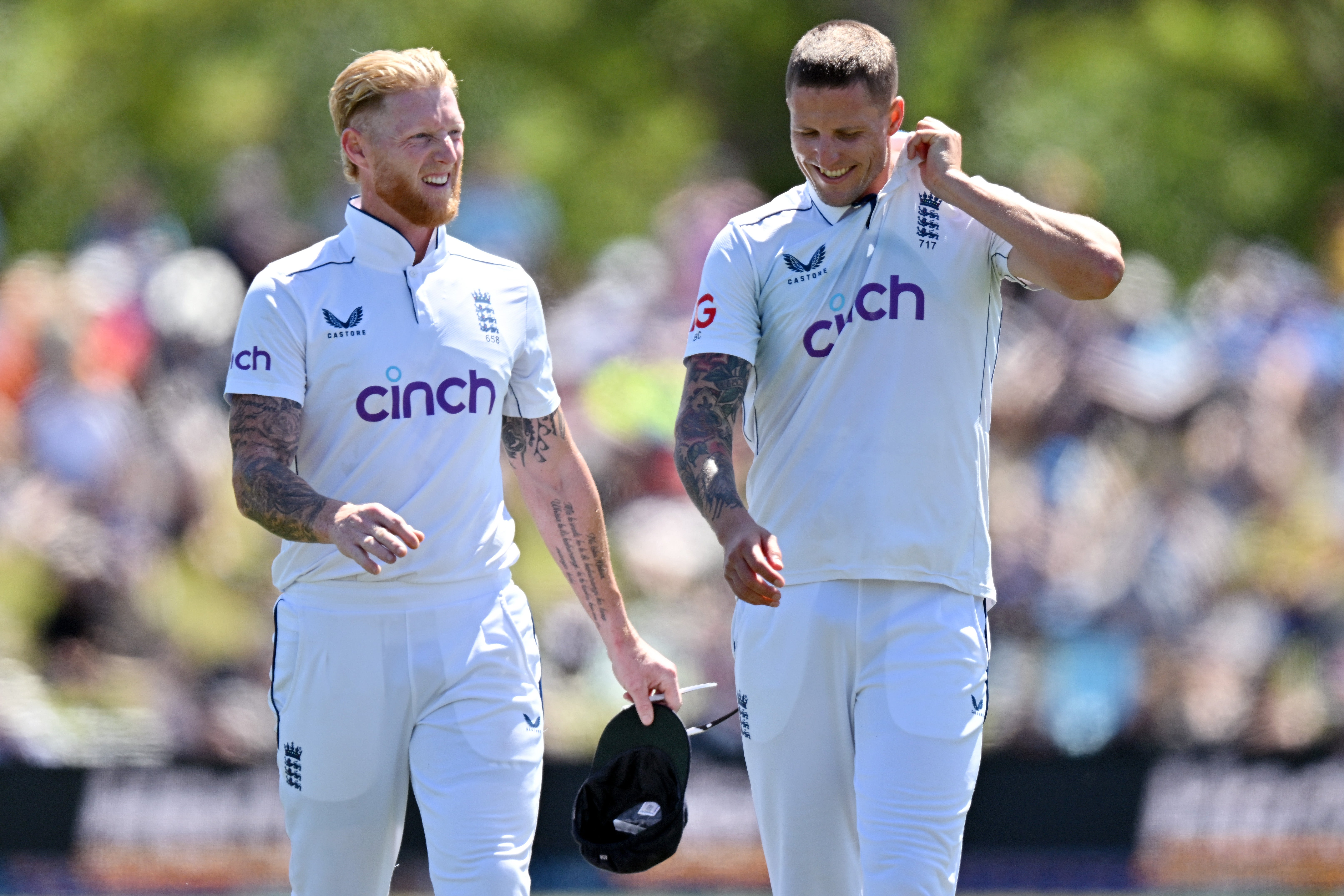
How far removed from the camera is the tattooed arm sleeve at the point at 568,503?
425 centimetres

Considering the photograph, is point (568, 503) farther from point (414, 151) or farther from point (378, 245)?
point (414, 151)

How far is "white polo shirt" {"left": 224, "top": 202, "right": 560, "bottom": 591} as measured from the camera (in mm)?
3893

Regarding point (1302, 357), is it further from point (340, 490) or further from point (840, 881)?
point (340, 490)

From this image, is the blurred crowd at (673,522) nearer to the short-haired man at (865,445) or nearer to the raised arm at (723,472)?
the short-haired man at (865,445)

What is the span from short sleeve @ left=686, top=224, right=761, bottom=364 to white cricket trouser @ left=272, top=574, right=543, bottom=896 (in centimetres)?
82

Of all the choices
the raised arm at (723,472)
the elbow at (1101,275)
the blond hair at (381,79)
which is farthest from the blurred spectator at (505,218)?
the elbow at (1101,275)

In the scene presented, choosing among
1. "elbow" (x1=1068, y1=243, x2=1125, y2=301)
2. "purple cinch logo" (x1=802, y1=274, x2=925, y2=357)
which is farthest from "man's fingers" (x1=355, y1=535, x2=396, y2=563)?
"elbow" (x1=1068, y1=243, x2=1125, y2=301)

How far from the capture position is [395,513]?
372cm

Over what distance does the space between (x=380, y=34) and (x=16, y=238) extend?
255cm

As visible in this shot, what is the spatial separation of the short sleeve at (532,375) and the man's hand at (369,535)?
71cm

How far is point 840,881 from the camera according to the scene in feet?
13.0

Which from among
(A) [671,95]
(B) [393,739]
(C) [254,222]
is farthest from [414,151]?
(A) [671,95]

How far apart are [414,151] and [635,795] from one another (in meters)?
1.66

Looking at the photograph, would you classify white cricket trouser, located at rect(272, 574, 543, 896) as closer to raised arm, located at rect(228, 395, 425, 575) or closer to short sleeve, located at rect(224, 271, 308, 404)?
raised arm, located at rect(228, 395, 425, 575)
